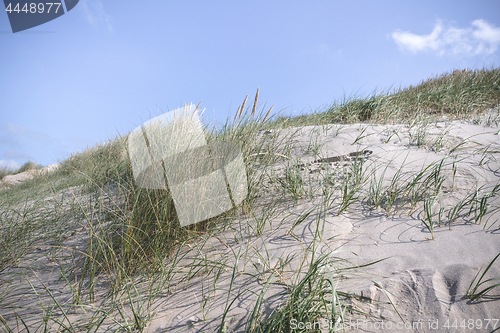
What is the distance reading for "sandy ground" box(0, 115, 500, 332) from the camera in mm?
1216

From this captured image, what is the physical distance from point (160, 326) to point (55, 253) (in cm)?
153

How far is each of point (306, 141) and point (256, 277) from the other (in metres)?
2.58

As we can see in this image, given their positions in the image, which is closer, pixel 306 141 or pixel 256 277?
pixel 256 277

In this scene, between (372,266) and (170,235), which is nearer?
(372,266)

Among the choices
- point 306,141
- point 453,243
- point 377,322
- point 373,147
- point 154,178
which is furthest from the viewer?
point 306,141

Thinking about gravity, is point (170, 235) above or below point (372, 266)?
above

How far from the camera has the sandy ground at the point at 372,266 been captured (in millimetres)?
1216

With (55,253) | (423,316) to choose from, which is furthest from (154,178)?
(423,316)

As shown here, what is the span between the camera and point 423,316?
1.21m

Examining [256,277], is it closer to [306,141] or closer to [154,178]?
[154,178]

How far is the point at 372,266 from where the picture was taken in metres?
1.51

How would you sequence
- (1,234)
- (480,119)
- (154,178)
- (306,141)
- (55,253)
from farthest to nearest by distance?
(480,119)
(306,141)
(1,234)
(55,253)
(154,178)

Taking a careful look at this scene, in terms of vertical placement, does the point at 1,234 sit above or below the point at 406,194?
above

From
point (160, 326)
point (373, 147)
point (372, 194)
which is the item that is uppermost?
point (373, 147)
